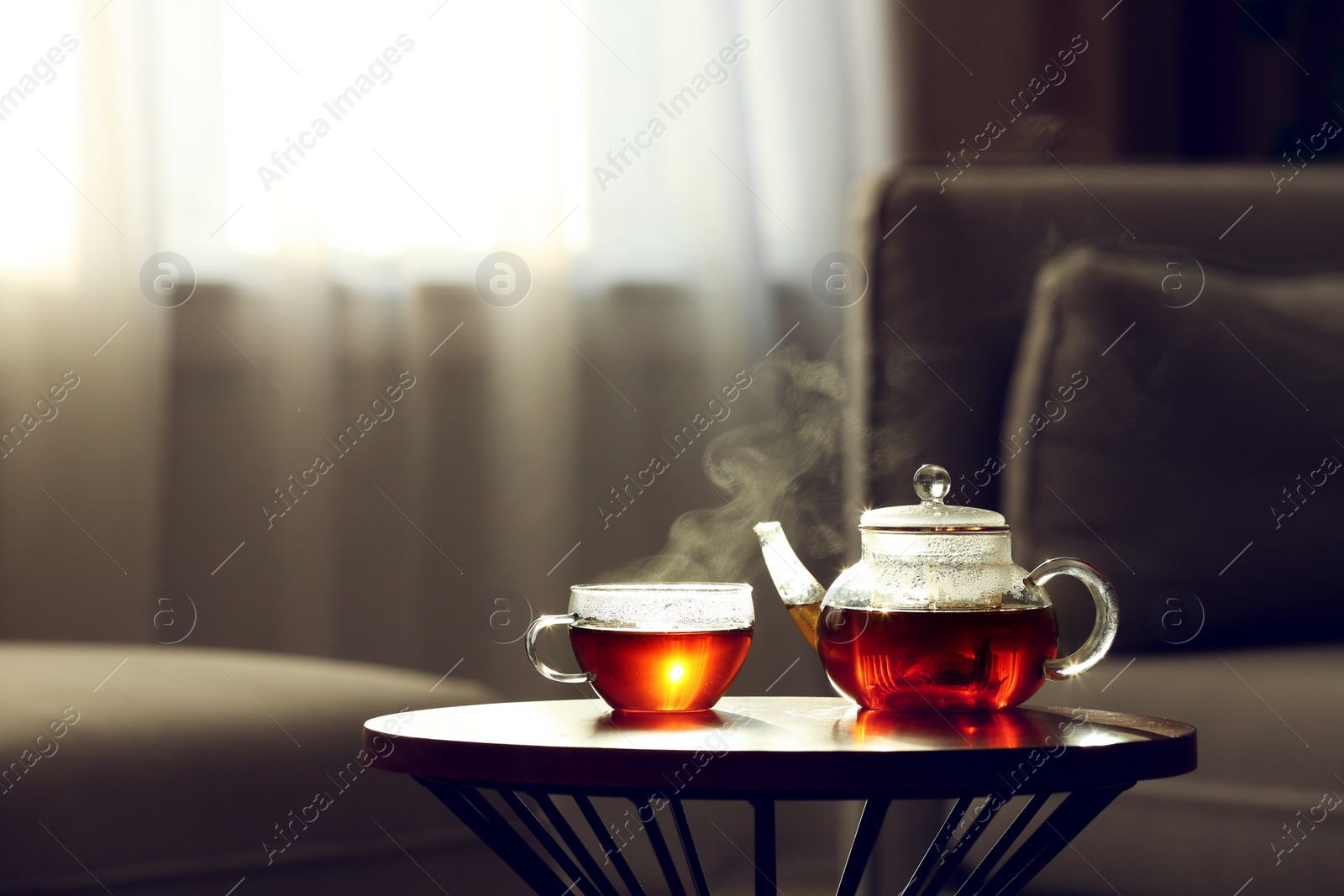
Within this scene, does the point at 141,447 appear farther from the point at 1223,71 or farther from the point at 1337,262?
the point at 1223,71

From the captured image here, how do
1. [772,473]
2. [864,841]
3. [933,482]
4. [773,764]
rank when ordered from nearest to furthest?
[773,764] → [864,841] → [933,482] → [772,473]

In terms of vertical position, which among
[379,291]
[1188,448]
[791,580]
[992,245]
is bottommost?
[791,580]

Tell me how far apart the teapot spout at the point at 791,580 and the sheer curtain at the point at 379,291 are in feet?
4.03

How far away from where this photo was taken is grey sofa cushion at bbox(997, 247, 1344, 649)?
1708mm

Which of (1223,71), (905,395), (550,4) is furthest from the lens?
(1223,71)

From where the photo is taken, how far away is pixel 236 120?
214 centimetres

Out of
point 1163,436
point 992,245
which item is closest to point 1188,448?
point 1163,436

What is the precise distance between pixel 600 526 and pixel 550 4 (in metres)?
0.89

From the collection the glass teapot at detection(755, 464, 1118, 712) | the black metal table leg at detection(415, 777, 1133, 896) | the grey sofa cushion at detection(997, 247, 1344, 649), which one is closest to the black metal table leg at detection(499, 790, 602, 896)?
the black metal table leg at detection(415, 777, 1133, 896)

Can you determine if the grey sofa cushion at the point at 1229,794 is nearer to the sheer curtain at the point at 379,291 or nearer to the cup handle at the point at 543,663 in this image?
the cup handle at the point at 543,663

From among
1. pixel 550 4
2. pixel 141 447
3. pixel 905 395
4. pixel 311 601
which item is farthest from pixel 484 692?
pixel 550 4

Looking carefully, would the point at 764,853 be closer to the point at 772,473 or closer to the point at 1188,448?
the point at 1188,448

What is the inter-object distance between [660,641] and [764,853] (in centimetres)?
16

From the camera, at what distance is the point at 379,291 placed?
2207 mm
